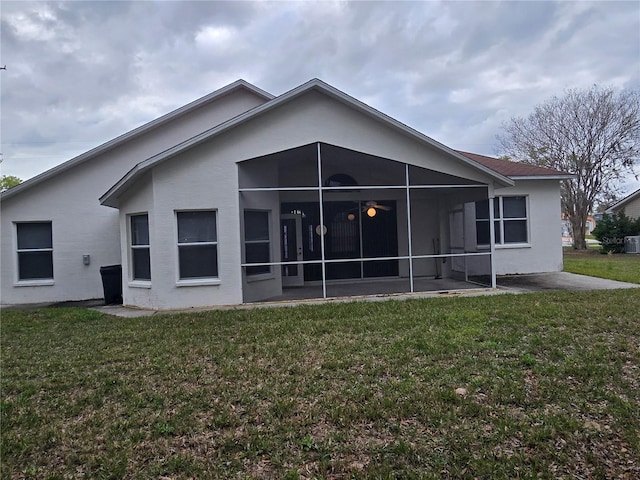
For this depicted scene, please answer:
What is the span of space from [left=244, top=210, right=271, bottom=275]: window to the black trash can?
11.0ft

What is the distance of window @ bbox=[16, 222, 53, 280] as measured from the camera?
11680 millimetres

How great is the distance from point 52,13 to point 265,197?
593 cm

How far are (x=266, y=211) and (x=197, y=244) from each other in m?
2.23

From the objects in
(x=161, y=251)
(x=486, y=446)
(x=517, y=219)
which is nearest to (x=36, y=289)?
(x=161, y=251)

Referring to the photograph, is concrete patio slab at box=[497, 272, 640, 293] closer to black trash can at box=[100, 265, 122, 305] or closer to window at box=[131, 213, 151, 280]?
window at box=[131, 213, 151, 280]

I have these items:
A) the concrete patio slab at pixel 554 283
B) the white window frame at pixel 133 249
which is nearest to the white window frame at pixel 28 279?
the white window frame at pixel 133 249

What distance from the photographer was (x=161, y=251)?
30.7 ft

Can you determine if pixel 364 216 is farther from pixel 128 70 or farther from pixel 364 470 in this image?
pixel 364 470

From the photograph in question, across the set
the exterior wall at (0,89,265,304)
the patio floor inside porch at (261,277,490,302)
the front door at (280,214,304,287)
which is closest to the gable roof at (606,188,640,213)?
the patio floor inside porch at (261,277,490,302)

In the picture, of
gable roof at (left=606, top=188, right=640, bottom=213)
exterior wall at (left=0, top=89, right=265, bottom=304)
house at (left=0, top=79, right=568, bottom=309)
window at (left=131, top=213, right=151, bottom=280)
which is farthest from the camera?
gable roof at (left=606, top=188, right=640, bottom=213)

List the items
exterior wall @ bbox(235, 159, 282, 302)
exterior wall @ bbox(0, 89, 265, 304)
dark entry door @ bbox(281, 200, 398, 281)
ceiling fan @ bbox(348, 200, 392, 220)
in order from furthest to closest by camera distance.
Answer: ceiling fan @ bbox(348, 200, 392, 220), dark entry door @ bbox(281, 200, 398, 281), exterior wall @ bbox(0, 89, 265, 304), exterior wall @ bbox(235, 159, 282, 302)

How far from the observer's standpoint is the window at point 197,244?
955cm

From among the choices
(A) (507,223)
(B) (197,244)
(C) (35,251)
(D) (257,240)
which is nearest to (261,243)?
(D) (257,240)

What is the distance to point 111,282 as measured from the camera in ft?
35.6
